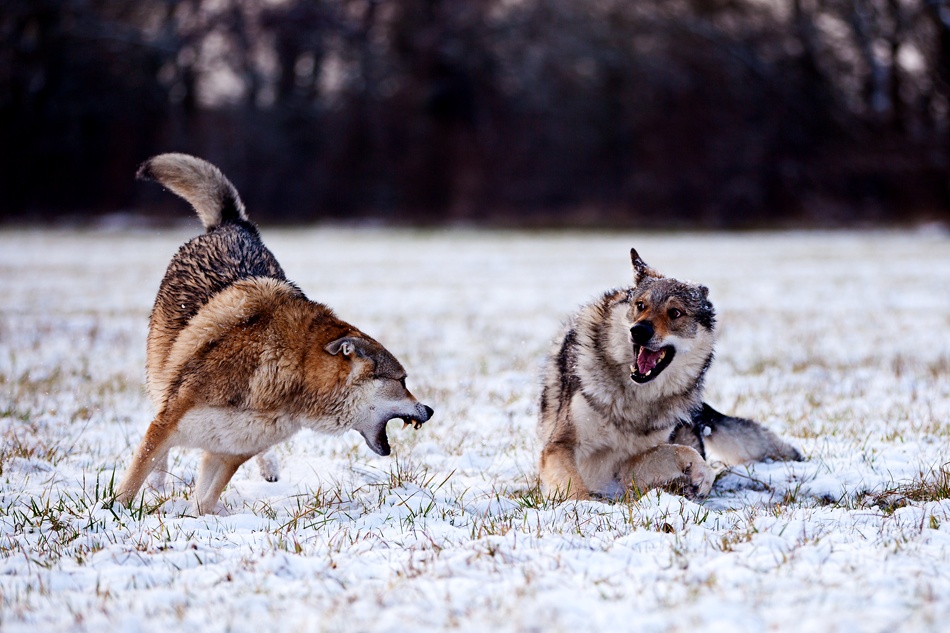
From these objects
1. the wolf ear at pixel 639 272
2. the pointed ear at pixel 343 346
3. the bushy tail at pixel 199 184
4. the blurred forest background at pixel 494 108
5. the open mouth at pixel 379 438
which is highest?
the blurred forest background at pixel 494 108

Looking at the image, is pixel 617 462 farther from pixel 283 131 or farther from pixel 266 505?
pixel 283 131

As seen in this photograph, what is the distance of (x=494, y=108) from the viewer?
116ft

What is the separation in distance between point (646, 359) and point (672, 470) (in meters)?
0.63

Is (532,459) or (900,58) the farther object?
(900,58)

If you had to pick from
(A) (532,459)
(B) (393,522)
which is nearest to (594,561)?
(B) (393,522)

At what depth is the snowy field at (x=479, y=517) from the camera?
2.86 meters

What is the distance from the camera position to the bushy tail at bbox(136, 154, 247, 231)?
217 inches

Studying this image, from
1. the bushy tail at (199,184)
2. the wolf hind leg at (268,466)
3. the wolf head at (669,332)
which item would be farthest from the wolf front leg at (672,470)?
the bushy tail at (199,184)

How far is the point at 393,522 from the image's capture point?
4.01m

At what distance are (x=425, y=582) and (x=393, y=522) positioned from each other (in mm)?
926

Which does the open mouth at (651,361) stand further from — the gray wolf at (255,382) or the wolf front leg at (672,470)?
the gray wolf at (255,382)

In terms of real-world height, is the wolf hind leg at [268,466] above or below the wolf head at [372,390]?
below

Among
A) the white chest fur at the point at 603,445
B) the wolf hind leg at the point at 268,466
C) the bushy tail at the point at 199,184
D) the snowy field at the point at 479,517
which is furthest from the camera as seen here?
the bushy tail at the point at 199,184

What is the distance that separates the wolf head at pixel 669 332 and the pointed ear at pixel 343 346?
1491 millimetres
